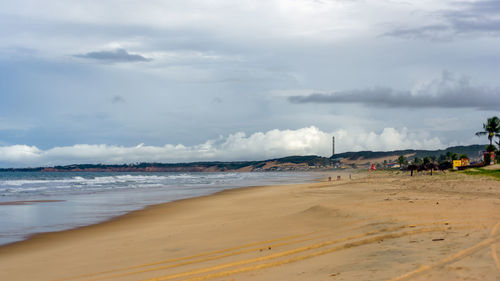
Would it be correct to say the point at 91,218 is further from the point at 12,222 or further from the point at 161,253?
the point at 161,253

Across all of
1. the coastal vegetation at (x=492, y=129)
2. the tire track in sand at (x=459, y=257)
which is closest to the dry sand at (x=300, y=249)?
the tire track in sand at (x=459, y=257)

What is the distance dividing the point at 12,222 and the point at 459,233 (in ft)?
57.2

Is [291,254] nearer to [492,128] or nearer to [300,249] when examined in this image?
[300,249]

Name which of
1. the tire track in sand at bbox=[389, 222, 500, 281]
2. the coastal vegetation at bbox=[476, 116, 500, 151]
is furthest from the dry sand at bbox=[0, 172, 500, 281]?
the coastal vegetation at bbox=[476, 116, 500, 151]

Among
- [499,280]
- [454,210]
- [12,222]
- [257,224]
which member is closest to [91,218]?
[12,222]

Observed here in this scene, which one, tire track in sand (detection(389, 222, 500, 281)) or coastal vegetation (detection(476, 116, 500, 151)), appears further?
coastal vegetation (detection(476, 116, 500, 151))

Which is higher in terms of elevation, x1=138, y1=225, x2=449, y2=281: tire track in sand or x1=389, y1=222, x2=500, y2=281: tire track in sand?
x1=389, y1=222, x2=500, y2=281: tire track in sand

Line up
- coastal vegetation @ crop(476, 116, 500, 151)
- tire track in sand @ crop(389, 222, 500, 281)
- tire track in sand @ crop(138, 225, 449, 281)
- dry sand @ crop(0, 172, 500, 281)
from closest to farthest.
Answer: tire track in sand @ crop(389, 222, 500, 281)
dry sand @ crop(0, 172, 500, 281)
tire track in sand @ crop(138, 225, 449, 281)
coastal vegetation @ crop(476, 116, 500, 151)

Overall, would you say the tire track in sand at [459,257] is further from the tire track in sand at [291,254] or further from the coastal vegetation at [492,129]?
the coastal vegetation at [492,129]

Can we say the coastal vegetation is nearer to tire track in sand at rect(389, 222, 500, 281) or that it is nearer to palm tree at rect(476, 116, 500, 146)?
palm tree at rect(476, 116, 500, 146)

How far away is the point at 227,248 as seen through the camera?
9547mm

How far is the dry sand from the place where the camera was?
6.77 metres

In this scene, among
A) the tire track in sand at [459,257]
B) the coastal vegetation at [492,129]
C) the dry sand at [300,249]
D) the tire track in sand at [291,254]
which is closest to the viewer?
the tire track in sand at [459,257]

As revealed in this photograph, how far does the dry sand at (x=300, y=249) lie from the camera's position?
6.77 metres
